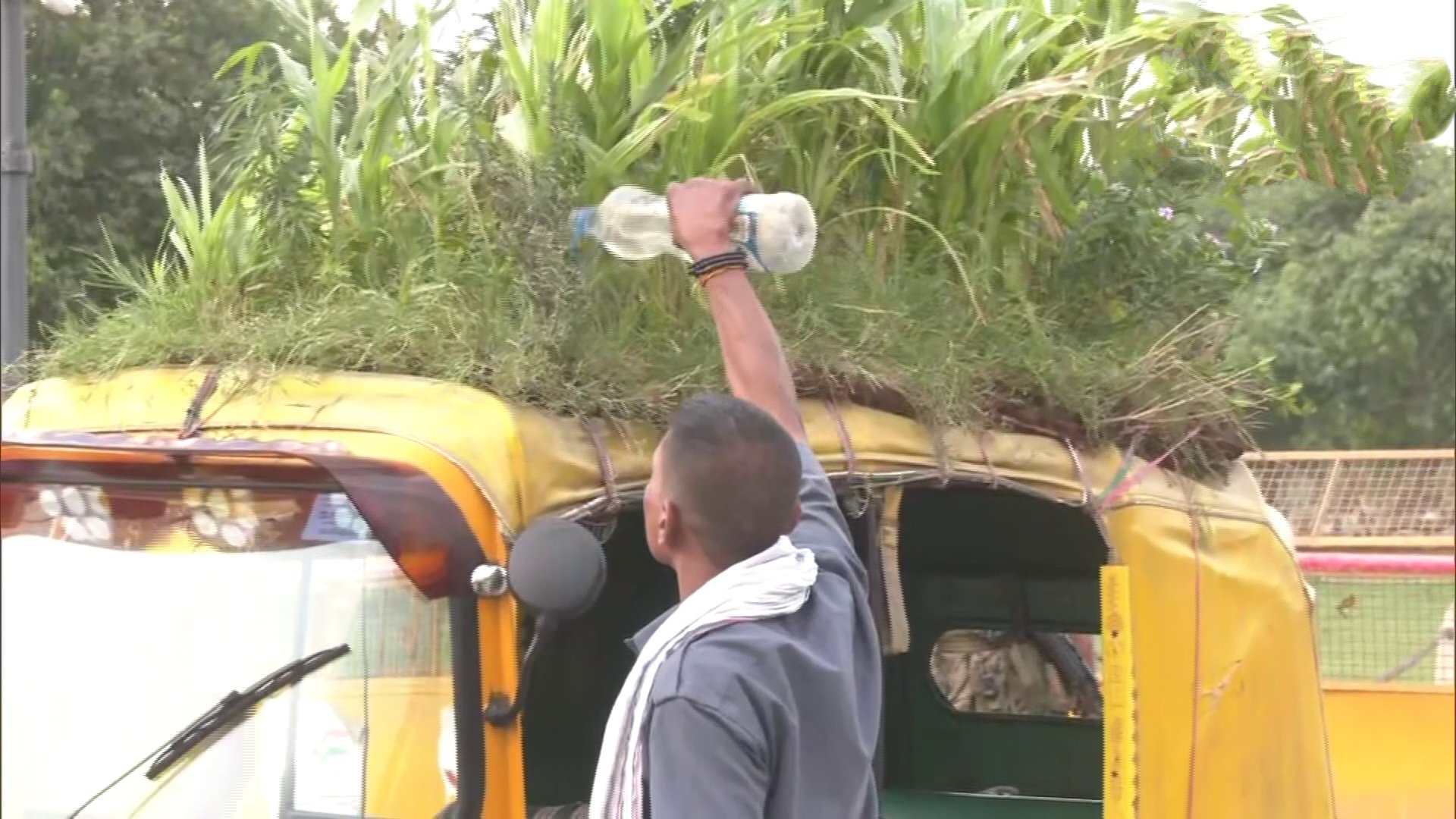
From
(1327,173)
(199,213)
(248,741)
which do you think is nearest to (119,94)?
(199,213)

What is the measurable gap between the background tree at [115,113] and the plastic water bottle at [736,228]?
3.90 feet

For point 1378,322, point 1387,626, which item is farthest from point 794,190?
point 1378,322

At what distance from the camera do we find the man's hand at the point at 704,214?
2711 mm

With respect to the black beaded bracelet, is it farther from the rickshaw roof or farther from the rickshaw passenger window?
the rickshaw passenger window

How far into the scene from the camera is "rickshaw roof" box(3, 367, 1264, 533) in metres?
2.74

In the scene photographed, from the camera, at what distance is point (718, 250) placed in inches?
107

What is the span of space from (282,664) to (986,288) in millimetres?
1704

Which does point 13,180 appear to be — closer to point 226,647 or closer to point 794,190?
point 794,190

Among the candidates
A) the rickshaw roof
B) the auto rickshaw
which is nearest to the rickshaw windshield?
the auto rickshaw

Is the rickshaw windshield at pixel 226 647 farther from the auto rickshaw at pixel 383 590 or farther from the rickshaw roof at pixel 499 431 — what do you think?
the rickshaw roof at pixel 499 431

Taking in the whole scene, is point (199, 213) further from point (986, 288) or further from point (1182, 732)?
point (1182, 732)

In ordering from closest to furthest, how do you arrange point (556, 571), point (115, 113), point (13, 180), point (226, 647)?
point (556, 571) → point (226, 647) → point (115, 113) → point (13, 180)

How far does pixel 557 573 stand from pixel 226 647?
2.68 ft

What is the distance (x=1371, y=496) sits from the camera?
1216 centimetres
